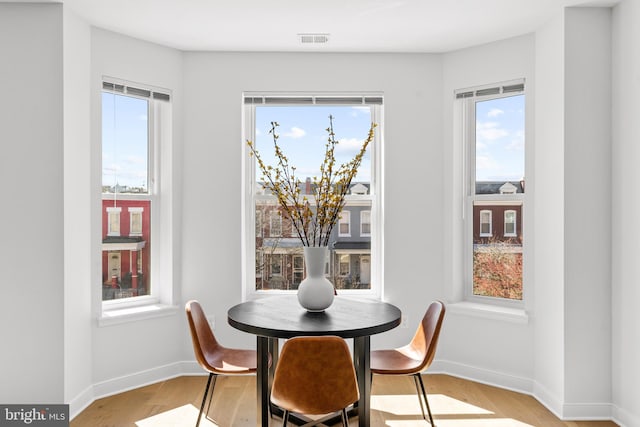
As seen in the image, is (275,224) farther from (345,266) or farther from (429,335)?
(429,335)

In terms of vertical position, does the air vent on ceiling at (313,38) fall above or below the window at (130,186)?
above

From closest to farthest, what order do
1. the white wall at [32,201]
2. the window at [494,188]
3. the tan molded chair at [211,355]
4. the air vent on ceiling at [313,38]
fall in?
the tan molded chair at [211,355]
the white wall at [32,201]
the air vent on ceiling at [313,38]
the window at [494,188]

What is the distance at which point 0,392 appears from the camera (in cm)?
296

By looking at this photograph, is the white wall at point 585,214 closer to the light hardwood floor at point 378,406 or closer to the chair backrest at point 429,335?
the light hardwood floor at point 378,406

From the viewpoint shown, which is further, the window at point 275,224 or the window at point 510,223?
the window at point 275,224

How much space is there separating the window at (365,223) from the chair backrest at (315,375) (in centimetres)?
204

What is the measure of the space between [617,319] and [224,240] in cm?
301

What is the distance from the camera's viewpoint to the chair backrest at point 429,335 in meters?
2.79

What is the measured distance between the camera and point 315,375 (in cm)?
219

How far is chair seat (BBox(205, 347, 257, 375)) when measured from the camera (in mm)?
2725

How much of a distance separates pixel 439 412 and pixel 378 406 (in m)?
0.43

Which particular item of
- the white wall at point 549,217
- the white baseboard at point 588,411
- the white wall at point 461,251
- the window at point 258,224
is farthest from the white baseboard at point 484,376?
the window at point 258,224

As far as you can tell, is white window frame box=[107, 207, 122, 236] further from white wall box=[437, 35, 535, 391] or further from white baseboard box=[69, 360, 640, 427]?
white wall box=[437, 35, 535, 391]

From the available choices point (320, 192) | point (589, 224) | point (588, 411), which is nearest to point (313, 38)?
point (320, 192)
